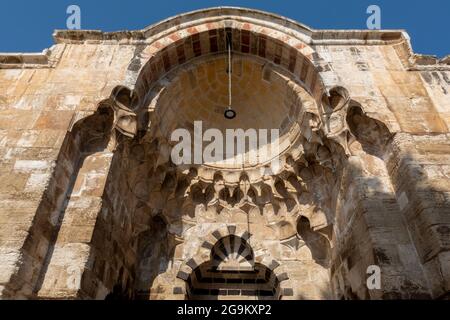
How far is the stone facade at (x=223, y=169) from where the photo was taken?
4.79 meters

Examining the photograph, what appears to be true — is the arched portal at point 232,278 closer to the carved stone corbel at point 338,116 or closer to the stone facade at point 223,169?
the stone facade at point 223,169

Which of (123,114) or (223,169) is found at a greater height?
(223,169)

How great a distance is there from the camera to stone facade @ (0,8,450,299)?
4.79 metres

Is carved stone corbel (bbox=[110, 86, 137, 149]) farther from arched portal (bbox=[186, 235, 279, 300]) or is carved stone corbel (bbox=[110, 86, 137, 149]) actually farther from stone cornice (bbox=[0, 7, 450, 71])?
arched portal (bbox=[186, 235, 279, 300])

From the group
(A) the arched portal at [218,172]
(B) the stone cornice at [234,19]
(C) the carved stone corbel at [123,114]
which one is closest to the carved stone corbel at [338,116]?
(A) the arched portal at [218,172]

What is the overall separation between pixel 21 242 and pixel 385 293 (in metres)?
4.46

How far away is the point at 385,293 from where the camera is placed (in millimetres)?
4387

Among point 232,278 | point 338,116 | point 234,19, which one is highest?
point 234,19

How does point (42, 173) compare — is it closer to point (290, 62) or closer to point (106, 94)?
point (106, 94)

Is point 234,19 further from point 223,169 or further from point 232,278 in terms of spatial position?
point 232,278

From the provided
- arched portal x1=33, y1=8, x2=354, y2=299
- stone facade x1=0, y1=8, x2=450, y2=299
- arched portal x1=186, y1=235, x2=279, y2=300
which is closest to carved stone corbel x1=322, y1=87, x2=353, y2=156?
stone facade x1=0, y1=8, x2=450, y2=299

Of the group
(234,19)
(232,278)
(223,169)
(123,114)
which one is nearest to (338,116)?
(223,169)

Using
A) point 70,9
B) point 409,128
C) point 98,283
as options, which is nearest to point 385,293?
point 409,128

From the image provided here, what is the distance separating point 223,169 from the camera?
8094 millimetres
